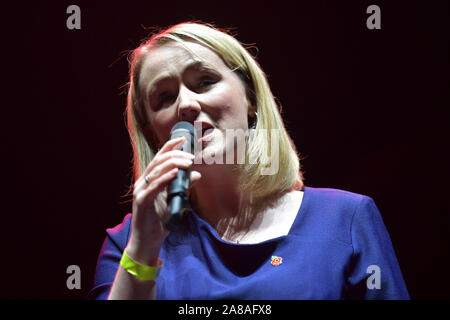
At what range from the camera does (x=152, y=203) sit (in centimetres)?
111

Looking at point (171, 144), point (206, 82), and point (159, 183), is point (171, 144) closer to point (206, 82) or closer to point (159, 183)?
point (159, 183)

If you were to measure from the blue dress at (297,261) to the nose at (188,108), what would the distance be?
14.5 inches

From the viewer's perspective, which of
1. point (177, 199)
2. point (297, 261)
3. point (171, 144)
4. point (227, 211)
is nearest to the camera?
point (177, 199)

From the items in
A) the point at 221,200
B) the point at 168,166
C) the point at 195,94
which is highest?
the point at 195,94

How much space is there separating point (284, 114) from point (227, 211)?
90 centimetres

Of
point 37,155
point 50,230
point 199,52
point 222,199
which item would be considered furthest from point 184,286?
point 37,155

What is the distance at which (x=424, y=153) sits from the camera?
2064 mm

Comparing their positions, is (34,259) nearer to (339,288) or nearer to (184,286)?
(184,286)

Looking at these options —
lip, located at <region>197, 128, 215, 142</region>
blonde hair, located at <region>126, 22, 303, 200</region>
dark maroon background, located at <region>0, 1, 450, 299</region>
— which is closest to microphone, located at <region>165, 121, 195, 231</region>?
lip, located at <region>197, 128, 215, 142</region>

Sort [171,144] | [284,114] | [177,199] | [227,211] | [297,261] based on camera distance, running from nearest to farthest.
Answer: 1. [177,199]
2. [171,144]
3. [297,261]
4. [227,211]
5. [284,114]

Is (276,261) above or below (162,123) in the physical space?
below

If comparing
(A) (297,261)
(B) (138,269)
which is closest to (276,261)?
(A) (297,261)

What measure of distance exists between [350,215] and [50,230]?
59.3 inches
